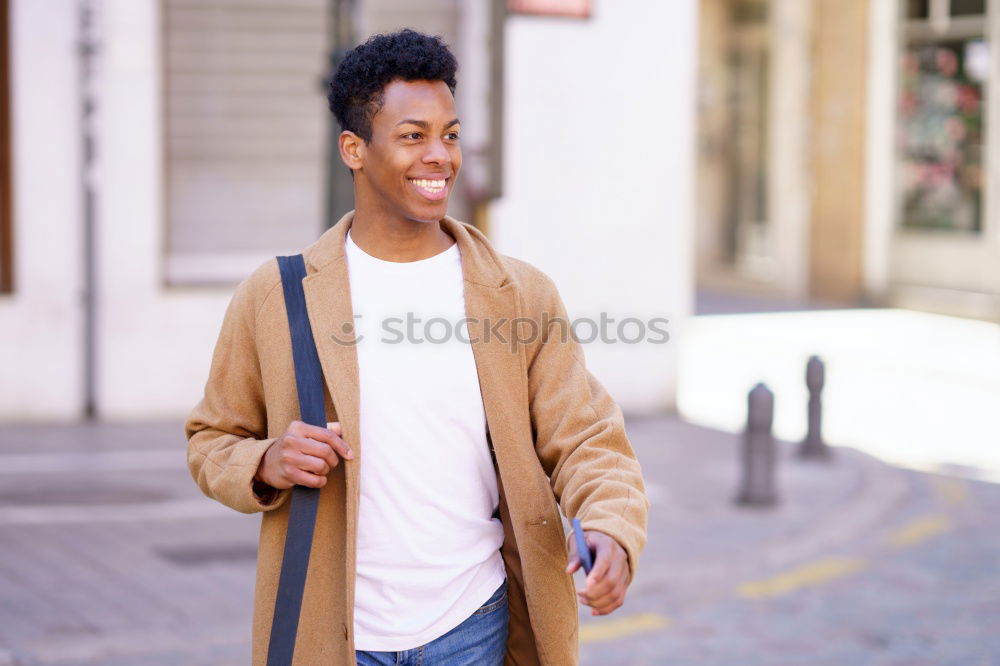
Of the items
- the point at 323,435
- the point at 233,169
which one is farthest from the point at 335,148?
the point at 323,435

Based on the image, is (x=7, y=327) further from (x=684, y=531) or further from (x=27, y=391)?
(x=684, y=531)

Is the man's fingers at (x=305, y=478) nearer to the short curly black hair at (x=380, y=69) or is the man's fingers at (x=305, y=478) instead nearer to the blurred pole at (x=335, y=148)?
the short curly black hair at (x=380, y=69)

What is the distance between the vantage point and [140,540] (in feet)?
24.4

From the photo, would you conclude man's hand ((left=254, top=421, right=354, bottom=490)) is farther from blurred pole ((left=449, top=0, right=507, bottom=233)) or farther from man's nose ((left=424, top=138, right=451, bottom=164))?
blurred pole ((left=449, top=0, right=507, bottom=233))

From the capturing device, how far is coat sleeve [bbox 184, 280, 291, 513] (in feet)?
8.99

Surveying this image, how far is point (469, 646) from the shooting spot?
2762 millimetres

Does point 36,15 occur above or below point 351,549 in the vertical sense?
above

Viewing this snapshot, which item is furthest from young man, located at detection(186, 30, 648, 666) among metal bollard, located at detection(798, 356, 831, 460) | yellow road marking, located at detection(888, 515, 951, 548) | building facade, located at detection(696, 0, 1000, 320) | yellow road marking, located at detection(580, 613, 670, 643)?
building facade, located at detection(696, 0, 1000, 320)

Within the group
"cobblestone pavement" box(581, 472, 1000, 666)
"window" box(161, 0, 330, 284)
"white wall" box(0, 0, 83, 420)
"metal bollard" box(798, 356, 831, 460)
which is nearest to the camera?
"cobblestone pavement" box(581, 472, 1000, 666)

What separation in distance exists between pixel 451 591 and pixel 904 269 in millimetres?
17525

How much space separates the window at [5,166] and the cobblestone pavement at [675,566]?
1.36m

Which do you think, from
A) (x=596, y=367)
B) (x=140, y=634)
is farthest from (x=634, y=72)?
(x=140, y=634)

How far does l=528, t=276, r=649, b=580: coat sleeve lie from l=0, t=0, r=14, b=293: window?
8.51 meters

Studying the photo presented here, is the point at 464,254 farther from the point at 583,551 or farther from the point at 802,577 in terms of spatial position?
the point at 802,577
